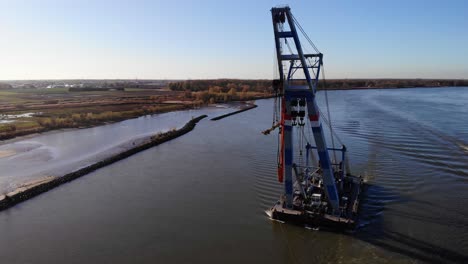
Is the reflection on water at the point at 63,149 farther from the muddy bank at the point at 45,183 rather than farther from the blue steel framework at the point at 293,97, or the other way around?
the blue steel framework at the point at 293,97

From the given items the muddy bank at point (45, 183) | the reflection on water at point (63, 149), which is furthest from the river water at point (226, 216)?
the reflection on water at point (63, 149)

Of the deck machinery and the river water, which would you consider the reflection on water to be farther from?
the deck machinery

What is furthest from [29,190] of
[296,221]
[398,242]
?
[398,242]

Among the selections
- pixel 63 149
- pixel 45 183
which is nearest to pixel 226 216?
pixel 45 183

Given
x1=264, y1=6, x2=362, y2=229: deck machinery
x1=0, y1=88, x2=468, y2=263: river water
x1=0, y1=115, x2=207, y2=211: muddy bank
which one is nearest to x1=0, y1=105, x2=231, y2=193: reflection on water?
x1=0, y1=115, x2=207, y2=211: muddy bank

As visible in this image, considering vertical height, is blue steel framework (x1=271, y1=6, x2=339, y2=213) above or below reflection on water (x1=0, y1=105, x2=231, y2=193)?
above

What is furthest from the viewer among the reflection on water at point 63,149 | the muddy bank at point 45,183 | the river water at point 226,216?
the reflection on water at point 63,149

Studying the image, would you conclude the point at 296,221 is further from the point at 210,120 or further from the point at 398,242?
the point at 210,120

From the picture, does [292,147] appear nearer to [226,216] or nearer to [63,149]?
[226,216]
